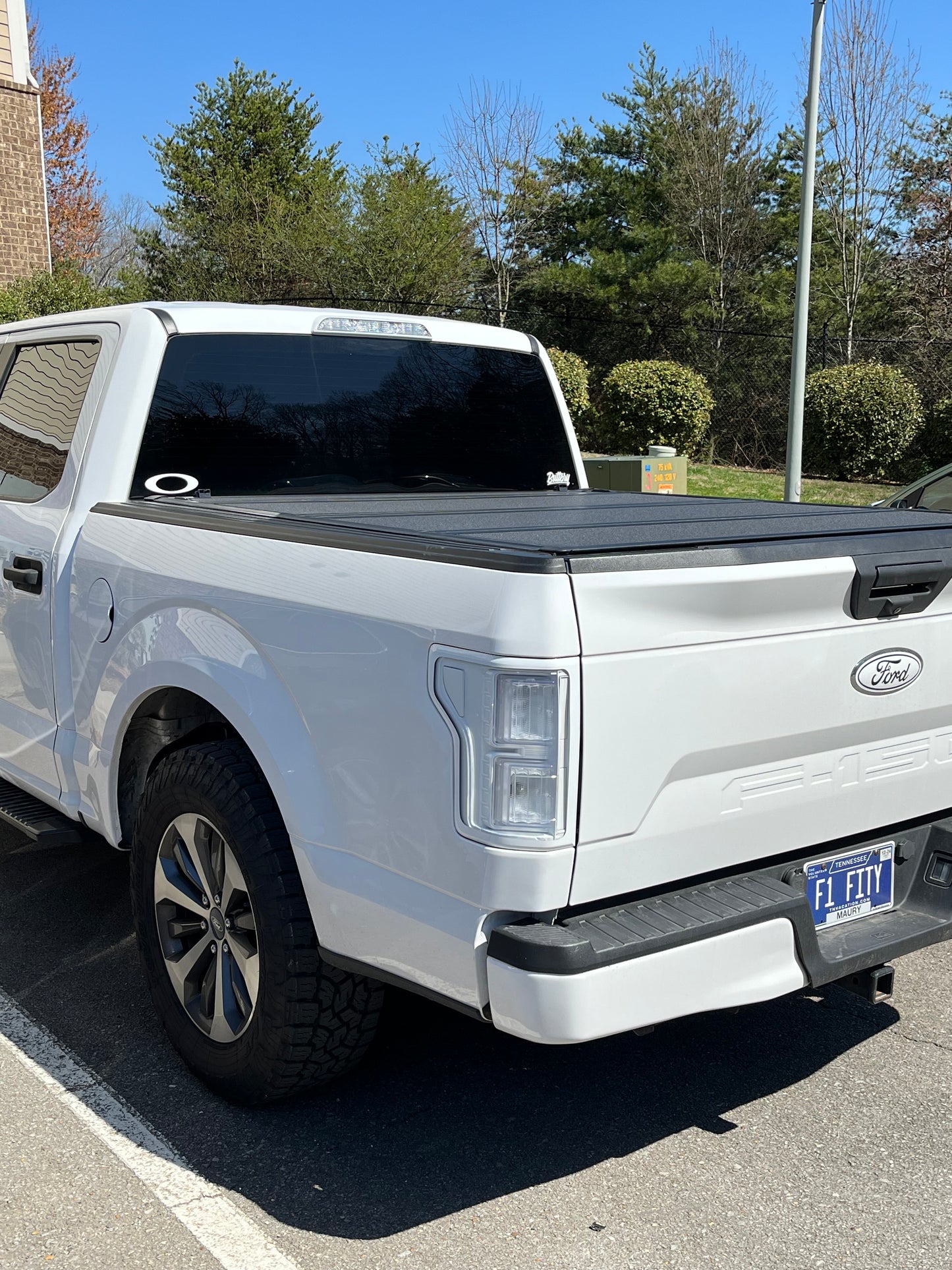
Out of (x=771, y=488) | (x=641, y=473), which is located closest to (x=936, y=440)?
(x=771, y=488)

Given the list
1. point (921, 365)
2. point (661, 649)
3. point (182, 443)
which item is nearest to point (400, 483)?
point (182, 443)

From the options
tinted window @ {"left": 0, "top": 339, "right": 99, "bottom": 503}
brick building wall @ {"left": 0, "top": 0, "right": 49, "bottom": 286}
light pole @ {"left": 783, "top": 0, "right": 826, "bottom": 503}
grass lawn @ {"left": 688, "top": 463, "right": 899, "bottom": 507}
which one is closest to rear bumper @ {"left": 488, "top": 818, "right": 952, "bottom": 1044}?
tinted window @ {"left": 0, "top": 339, "right": 99, "bottom": 503}

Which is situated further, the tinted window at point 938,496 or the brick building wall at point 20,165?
the brick building wall at point 20,165

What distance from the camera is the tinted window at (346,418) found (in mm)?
4016

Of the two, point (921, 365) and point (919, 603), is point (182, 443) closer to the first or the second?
point (919, 603)

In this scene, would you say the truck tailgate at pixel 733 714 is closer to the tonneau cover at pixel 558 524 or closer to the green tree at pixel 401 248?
the tonneau cover at pixel 558 524

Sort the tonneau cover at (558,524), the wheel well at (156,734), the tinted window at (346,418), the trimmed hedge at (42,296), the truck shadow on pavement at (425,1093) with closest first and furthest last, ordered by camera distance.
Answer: the tonneau cover at (558,524), the truck shadow on pavement at (425,1093), the wheel well at (156,734), the tinted window at (346,418), the trimmed hedge at (42,296)

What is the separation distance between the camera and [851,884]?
2.88 m

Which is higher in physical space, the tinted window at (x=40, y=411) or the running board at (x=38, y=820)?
the tinted window at (x=40, y=411)

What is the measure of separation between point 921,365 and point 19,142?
57.2ft

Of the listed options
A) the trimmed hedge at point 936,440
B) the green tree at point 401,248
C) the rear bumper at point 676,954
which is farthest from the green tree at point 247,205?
the rear bumper at point 676,954

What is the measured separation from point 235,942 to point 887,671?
1.75 m

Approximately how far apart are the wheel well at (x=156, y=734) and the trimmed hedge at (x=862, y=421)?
19.9 metres

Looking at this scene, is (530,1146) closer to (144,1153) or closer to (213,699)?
(144,1153)
